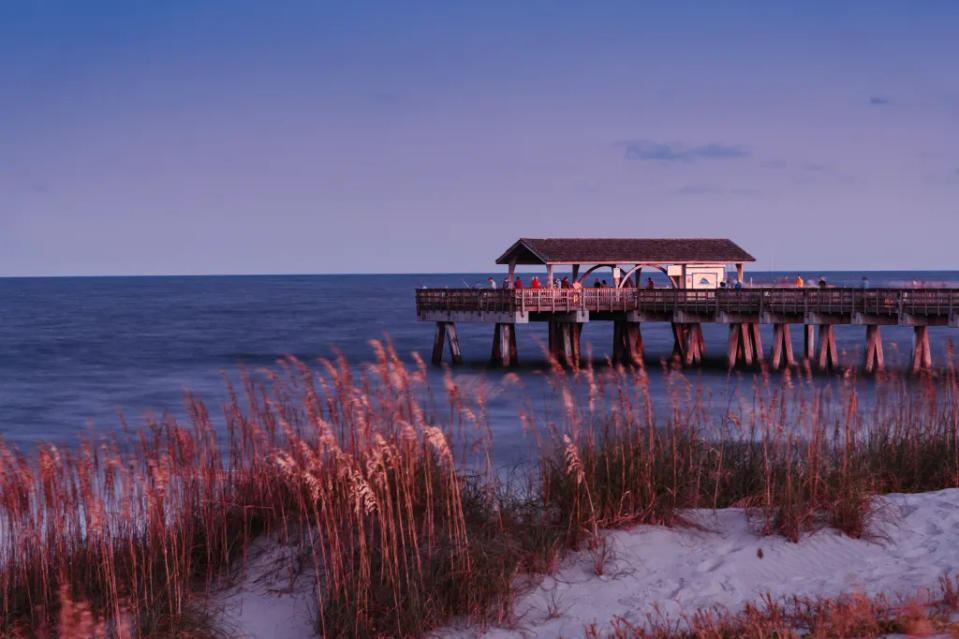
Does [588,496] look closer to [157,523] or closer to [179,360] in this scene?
[157,523]

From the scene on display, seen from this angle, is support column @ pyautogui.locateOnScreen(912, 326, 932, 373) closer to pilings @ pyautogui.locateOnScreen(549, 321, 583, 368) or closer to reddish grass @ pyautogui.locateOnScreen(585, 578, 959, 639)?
pilings @ pyautogui.locateOnScreen(549, 321, 583, 368)

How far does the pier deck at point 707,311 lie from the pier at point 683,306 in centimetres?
4

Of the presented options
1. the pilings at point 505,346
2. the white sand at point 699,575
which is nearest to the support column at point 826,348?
the pilings at point 505,346

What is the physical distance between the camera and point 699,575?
354 inches

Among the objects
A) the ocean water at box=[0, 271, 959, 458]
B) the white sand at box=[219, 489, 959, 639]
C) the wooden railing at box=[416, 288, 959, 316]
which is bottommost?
the ocean water at box=[0, 271, 959, 458]

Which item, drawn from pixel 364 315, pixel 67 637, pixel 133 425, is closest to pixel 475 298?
pixel 133 425

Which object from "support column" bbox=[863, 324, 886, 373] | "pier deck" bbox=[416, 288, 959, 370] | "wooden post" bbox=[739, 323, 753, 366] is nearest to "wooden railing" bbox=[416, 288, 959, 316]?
"pier deck" bbox=[416, 288, 959, 370]

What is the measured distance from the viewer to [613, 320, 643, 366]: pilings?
44750 mm

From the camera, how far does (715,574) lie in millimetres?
9000

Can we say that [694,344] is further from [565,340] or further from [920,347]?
[920,347]

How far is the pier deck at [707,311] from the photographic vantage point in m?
36.2

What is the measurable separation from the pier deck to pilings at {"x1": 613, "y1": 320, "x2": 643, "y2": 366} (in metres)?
0.05

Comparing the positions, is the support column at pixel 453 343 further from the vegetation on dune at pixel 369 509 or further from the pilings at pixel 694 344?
the vegetation on dune at pixel 369 509

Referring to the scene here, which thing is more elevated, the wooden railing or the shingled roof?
the shingled roof
